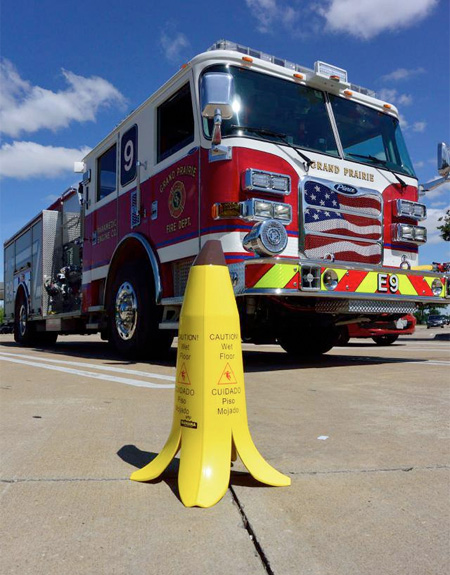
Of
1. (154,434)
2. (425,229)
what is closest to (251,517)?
(154,434)

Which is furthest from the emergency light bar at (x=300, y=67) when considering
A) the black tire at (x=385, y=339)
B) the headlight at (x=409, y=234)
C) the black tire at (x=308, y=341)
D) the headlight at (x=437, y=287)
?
the black tire at (x=385, y=339)

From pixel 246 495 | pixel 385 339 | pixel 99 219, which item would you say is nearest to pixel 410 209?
pixel 99 219

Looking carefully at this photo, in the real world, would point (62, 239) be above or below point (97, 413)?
above

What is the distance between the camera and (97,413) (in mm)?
3574

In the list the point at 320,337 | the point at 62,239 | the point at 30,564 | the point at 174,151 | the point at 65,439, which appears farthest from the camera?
the point at 62,239

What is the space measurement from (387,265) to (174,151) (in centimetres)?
272

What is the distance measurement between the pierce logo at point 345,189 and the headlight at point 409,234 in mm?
742

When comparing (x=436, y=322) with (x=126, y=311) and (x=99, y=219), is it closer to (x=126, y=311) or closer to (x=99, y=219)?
(x=99, y=219)

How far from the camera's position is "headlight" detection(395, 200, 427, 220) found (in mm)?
6145

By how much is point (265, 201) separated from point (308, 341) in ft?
10.8

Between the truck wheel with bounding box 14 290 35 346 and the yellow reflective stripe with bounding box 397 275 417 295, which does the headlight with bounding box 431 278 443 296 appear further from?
the truck wheel with bounding box 14 290 35 346

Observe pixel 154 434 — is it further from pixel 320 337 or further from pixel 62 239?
pixel 62 239

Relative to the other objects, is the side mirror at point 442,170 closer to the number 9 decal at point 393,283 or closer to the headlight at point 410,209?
the headlight at point 410,209

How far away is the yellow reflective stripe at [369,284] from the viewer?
5.38 metres
